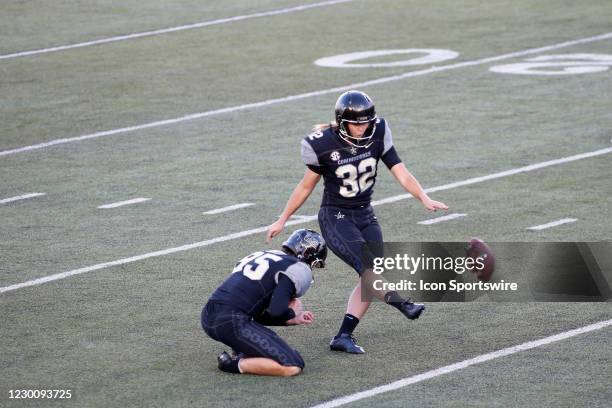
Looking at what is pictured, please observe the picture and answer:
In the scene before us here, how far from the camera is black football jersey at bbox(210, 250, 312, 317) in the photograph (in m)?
8.49

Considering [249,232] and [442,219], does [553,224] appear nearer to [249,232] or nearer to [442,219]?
[442,219]

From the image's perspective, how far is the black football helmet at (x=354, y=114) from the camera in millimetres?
8922

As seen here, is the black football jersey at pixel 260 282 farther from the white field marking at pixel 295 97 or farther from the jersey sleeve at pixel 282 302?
the white field marking at pixel 295 97

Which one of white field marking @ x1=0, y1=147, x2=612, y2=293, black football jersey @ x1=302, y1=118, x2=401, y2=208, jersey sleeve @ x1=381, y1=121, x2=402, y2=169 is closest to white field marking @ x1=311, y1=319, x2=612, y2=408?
black football jersey @ x1=302, y1=118, x2=401, y2=208

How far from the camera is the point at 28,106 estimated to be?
17.8m

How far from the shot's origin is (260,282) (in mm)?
8516

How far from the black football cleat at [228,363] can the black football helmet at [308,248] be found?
0.77m

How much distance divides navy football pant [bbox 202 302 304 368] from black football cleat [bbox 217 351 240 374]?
7 cm

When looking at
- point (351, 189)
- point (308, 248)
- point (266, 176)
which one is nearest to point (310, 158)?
point (351, 189)

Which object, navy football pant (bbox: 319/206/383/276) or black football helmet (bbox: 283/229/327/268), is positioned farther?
navy football pant (bbox: 319/206/383/276)

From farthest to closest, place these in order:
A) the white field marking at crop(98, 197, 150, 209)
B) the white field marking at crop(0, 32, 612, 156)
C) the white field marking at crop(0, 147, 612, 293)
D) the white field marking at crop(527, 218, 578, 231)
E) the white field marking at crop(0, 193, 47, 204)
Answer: the white field marking at crop(0, 32, 612, 156)
the white field marking at crop(0, 193, 47, 204)
the white field marking at crop(98, 197, 150, 209)
the white field marking at crop(527, 218, 578, 231)
the white field marking at crop(0, 147, 612, 293)

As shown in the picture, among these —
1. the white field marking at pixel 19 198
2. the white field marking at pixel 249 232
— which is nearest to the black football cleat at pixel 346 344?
the white field marking at pixel 249 232

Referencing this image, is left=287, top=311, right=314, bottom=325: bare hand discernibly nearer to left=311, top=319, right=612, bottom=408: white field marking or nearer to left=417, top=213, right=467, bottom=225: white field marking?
left=311, top=319, right=612, bottom=408: white field marking

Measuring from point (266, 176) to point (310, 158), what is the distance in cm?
517
